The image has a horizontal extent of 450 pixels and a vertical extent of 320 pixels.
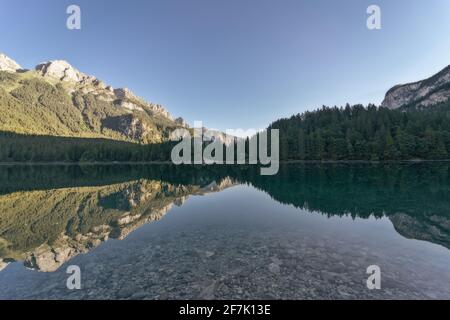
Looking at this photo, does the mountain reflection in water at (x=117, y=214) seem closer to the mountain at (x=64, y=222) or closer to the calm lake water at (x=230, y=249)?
the mountain at (x=64, y=222)

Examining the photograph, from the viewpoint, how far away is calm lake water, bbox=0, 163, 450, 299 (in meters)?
11.4

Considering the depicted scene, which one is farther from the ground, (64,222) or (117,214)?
(117,214)

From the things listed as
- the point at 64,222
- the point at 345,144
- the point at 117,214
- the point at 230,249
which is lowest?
the point at 64,222

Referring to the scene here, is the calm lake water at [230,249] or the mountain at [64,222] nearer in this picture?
the calm lake water at [230,249]

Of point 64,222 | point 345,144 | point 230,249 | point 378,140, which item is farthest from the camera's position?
point 345,144

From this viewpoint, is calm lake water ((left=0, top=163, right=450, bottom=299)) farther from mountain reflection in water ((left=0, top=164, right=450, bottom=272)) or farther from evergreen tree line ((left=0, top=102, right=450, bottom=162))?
evergreen tree line ((left=0, top=102, right=450, bottom=162))

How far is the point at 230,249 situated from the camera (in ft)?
55.3

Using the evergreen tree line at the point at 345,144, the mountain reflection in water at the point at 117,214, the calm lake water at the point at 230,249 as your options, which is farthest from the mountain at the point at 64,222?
the evergreen tree line at the point at 345,144

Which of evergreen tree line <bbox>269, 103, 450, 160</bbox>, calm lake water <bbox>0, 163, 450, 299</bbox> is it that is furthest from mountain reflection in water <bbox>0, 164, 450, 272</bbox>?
evergreen tree line <bbox>269, 103, 450, 160</bbox>

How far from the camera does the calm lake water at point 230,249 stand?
448 inches

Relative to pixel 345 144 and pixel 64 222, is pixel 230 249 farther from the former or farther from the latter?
pixel 345 144

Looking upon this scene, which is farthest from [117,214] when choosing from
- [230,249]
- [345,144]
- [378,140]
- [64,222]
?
[378,140]
